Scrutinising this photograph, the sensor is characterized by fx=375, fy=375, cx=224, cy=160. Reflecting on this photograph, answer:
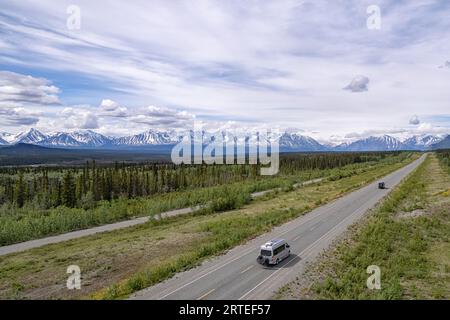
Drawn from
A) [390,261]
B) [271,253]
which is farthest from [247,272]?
[390,261]

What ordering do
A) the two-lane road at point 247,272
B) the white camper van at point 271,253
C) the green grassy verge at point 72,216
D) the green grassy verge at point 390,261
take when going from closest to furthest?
the green grassy verge at point 390,261 → the two-lane road at point 247,272 → the white camper van at point 271,253 → the green grassy verge at point 72,216

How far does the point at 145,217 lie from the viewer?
81938mm

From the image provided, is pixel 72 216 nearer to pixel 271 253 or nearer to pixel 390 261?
pixel 271 253

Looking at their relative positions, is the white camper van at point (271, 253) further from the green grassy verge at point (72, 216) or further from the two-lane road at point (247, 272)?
the green grassy verge at point (72, 216)

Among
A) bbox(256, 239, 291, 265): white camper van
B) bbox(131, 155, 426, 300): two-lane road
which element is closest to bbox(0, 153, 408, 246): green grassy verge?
bbox(131, 155, 426, 300): two-lane road

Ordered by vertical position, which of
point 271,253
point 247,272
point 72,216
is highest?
point 271,253

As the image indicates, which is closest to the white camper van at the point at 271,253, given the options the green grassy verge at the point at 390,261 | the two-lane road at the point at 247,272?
the two-lane road at the point at 247,272

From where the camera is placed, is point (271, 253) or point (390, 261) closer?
point (271, 253)

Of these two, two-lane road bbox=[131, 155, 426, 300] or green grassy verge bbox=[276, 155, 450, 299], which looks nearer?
green grassy verge bbox=[276, 155, 450, 299]

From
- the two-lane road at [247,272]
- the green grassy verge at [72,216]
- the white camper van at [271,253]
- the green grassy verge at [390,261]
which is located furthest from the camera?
the green grassy verge at [72,216]

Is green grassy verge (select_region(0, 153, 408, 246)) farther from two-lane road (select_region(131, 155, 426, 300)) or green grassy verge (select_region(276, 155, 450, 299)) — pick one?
green grassy verge (select_region(276, 155, 450, 299))

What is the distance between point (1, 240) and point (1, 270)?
21446mm

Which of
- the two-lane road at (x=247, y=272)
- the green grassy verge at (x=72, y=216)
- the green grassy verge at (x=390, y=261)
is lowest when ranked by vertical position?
the green grassy verge at (x=72, y=216)
